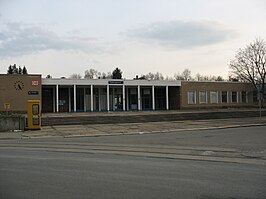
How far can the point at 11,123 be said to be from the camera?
24781mm

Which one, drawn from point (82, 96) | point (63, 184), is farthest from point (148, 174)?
point (82, 96)

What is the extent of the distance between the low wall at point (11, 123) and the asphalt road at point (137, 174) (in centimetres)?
1331

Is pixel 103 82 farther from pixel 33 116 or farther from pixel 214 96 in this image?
pixel 33 116

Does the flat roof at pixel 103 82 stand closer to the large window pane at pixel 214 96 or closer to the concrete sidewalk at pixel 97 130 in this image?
the large window pane at pixel 214 96

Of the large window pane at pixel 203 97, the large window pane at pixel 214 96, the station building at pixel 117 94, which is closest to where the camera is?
the station building at pixel 117 94

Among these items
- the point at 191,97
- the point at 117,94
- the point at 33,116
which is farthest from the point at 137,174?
the point at 191,97

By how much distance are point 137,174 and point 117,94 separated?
41965mm

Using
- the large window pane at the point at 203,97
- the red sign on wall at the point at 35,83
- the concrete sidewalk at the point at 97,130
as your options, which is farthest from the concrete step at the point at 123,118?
the large window pane at the point at 203,97

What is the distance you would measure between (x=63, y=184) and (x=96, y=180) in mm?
779

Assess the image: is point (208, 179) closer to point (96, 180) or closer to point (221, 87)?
point (96, 180)

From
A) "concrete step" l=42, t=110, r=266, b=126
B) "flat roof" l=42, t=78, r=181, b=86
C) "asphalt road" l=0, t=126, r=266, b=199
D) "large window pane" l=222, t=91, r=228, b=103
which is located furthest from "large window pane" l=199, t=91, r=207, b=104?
"asphalt road" l=0, t=126, r=266, b=199

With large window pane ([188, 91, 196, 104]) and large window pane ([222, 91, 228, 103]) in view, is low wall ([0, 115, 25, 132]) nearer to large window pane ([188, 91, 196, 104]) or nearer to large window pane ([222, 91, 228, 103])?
large window pane ([188, 91, 196, 104])

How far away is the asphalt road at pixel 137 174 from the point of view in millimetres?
6637

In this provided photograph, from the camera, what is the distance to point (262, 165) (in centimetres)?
1015
